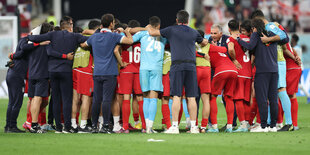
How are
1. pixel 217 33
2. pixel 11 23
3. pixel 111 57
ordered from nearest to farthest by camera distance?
pixel 111 57, pixel 217 33, pixel 11 23

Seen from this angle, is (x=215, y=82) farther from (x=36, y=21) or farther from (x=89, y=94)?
(x=36, y=21)

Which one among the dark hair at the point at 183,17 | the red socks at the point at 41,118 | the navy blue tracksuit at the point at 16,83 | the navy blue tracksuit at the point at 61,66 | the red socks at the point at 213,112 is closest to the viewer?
the dark hair at the point at 183,17

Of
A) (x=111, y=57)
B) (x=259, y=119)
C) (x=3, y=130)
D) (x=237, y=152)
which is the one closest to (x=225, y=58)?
(x=259, y=119)

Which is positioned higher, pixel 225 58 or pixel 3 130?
pixel 225 58

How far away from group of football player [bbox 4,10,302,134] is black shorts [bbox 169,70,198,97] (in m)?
0.02

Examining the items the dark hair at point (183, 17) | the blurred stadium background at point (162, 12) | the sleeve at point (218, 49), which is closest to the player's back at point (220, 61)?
the sleeve at point (218, 49)

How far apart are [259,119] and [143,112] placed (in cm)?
232

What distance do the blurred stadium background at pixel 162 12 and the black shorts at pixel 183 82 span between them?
1219 centimetres

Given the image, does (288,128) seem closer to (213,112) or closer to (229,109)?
(229,109)

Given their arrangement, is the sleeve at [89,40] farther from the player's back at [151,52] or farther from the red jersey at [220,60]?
the red jersey at [220,60]

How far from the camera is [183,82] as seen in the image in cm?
1115

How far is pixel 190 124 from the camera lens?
1162 centimetres

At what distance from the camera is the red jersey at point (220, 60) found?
11.7m

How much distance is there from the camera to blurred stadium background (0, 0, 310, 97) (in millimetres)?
25266
